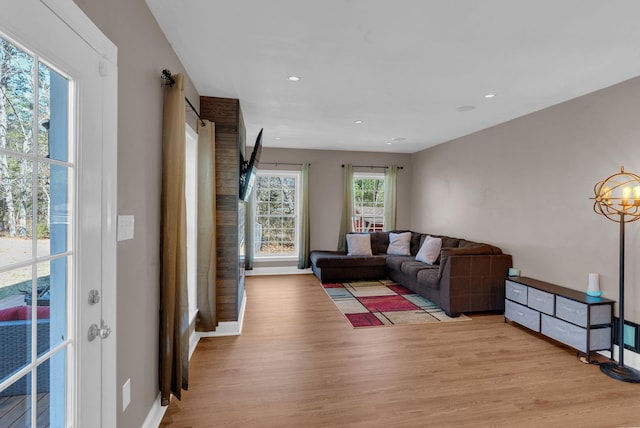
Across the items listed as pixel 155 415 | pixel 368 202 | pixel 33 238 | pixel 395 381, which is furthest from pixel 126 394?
pixel 368 202

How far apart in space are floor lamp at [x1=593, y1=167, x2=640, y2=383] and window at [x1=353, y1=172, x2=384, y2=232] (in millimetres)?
4123

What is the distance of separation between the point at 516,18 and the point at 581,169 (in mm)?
2176

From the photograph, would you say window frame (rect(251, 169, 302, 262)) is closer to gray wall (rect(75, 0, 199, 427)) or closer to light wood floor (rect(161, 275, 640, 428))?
light wood floor (rect(161, 275, 640, 428))

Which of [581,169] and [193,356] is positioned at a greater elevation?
[581,169]

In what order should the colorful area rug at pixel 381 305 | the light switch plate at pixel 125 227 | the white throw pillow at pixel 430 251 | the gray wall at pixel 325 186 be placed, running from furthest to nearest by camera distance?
the gray wall at pixel 325 186 < the white throw pillow at pixel 430 251 < the colorful area rug at pixel 381 305 < the light switch plate at pixel 125 227

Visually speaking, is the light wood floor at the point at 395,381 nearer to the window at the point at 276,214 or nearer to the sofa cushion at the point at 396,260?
the sofa cushion at the point at 396,260

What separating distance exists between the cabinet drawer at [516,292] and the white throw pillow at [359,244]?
266cm

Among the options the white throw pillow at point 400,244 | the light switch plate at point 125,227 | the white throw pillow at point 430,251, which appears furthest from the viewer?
the white throw pillow at point 400,244

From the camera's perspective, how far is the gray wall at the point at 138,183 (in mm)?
1545

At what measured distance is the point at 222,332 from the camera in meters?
3.41

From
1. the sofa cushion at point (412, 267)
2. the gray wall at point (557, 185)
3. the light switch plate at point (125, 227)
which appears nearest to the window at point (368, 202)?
the sofa cushion at point (412, 267)

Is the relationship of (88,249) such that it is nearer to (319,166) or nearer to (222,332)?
(222,332)

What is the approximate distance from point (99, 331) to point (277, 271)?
5091mm

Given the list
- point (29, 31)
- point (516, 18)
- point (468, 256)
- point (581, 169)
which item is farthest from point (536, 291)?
point (29, 31)
